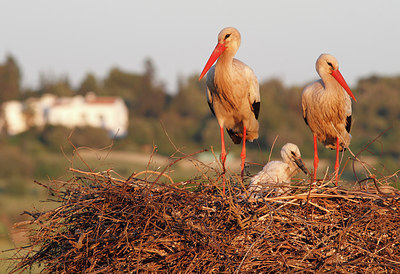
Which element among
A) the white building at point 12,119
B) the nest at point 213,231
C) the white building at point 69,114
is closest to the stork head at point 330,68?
the nest at point 213,231

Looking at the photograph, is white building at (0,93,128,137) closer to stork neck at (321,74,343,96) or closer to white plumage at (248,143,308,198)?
stork neck at (321,74,343,96)

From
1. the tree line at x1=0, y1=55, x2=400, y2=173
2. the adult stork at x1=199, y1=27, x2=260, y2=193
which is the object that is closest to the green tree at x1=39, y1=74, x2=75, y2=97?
the tree line at x1=0, y1=55, x2=400, y2=173

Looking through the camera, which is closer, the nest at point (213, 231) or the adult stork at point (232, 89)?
the nest at point (213, 231)

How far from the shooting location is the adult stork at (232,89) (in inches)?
184

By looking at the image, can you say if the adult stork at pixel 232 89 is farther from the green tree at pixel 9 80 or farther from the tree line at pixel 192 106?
the green tree at pixel 9 80

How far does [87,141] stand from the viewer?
1550 inches

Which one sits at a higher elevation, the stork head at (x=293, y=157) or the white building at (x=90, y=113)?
the stork head at (x=293, y=157)

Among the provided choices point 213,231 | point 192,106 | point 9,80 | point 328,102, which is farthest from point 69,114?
point 213,231

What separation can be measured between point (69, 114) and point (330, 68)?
4774 cm

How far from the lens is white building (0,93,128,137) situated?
49.4 m

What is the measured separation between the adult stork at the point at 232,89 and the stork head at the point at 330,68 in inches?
23.8

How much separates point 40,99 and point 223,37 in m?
55.3

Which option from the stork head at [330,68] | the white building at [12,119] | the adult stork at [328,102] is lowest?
the white building at [12,119]

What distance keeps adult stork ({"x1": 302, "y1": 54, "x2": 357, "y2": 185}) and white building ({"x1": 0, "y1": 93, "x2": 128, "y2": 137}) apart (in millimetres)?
43914
